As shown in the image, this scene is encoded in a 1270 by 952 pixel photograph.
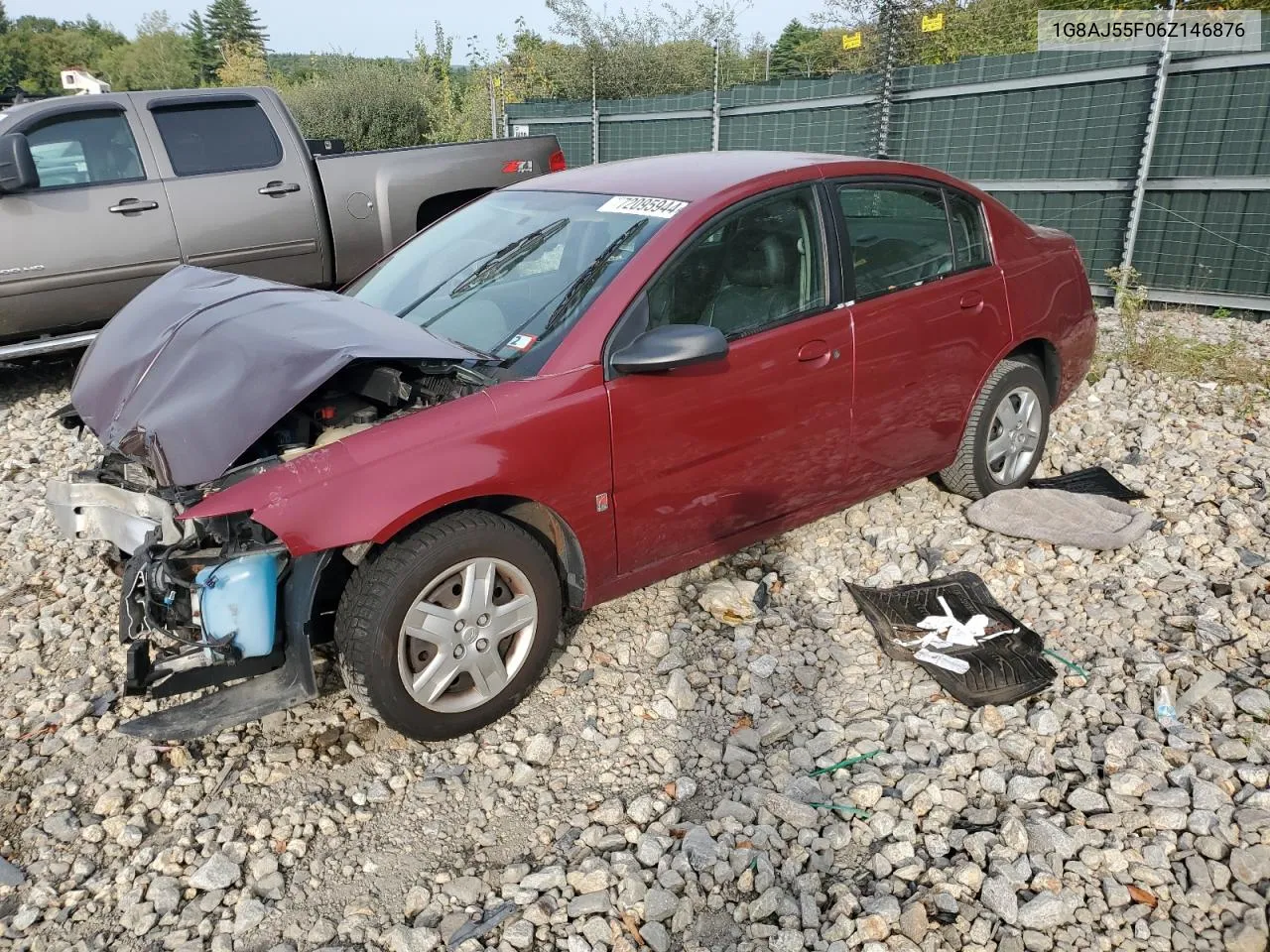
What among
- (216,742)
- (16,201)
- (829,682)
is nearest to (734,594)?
(829,682)

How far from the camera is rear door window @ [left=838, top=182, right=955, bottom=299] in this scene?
3900 mm

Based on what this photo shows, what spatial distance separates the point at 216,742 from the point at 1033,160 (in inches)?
370

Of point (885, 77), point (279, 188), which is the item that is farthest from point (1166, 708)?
point (885, 77)

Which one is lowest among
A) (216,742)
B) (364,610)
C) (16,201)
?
(216,742)

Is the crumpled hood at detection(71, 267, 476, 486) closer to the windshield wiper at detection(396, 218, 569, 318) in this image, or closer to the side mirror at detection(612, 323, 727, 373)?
the windshield wiper at detection(396, 218, 569, 318)

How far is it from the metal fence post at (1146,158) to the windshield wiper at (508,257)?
6206 millimetres

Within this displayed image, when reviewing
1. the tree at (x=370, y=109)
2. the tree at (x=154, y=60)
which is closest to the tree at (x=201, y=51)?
the tree at (x=154, y=60)

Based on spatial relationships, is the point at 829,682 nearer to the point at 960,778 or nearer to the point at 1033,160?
the point at 960,778

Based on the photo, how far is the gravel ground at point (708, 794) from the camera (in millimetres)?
2494

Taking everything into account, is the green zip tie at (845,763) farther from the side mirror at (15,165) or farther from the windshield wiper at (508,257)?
the side mirror at (15,165)

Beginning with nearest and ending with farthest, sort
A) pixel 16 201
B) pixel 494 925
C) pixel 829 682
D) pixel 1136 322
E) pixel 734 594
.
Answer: pixel 494 925, pixel 829 682, pixel 734 594, pixel 16 201, pixel 1136 322

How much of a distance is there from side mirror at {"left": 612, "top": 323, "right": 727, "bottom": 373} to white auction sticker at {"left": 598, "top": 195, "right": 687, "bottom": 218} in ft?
1.83

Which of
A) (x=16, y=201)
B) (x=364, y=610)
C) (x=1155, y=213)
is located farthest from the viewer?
(x=1155, y=213)

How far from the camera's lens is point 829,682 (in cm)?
350
